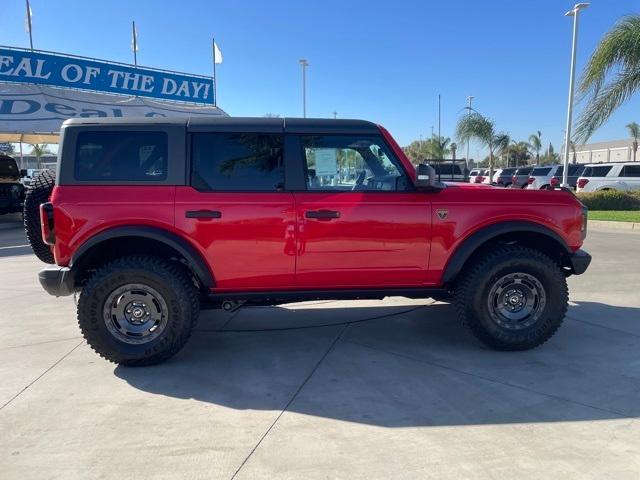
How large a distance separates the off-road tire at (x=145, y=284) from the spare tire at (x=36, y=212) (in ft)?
2.53

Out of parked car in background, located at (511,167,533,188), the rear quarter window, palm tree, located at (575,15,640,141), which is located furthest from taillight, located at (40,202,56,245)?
the rear quarter window

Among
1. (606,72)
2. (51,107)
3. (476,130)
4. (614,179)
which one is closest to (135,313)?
(606,72)

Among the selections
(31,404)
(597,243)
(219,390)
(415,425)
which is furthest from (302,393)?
(597,243)

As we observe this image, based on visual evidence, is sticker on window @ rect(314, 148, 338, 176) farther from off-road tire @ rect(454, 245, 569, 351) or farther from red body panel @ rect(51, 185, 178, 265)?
off-road tire @ rect(454, 245, 569, 351)

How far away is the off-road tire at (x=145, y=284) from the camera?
12.8ft

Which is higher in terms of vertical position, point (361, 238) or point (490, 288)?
point (361, 238)

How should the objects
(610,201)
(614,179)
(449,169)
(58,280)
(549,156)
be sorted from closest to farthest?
(58,280), (610,201), (614,179), (449,169), (549,156)

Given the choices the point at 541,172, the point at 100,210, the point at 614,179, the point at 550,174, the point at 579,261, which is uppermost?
the point at 541,172

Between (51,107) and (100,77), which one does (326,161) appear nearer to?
(51,107)

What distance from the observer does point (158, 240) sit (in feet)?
12.8

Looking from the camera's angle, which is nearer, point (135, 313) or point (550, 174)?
point (135, 313)

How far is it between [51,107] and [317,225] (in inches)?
681

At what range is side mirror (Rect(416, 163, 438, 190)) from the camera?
4008 millimetres

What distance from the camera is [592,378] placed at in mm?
3746
